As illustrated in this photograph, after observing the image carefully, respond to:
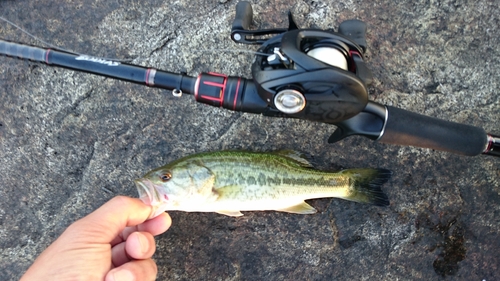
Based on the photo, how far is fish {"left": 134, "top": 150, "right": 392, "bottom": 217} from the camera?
264 centimetres

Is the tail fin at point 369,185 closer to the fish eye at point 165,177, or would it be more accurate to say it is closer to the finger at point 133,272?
the fish eye at point 165,177

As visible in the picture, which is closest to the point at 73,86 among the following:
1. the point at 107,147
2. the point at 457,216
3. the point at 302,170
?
the point at 107,147

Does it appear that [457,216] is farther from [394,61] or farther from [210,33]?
[210,33]

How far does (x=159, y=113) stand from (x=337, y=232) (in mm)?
1894

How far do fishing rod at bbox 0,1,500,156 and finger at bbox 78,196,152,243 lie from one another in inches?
32.5

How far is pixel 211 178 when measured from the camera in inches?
107

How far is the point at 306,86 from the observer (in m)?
2.00

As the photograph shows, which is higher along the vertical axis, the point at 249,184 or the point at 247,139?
the point at 247,139

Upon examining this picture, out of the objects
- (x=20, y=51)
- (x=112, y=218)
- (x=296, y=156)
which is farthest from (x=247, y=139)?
(x=20, y=51)

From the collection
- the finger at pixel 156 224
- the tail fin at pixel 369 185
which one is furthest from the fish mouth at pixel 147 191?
the tail fin at pixel 369 185

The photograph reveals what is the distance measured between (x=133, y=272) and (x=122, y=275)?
8 cm

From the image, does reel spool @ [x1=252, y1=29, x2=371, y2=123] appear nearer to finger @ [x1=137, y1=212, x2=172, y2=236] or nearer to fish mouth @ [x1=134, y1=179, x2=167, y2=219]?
fish mouth @ [x1=134, y1=179, x2=167, y2=219]

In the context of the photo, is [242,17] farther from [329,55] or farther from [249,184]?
[249,184]

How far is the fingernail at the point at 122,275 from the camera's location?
7.68ft
